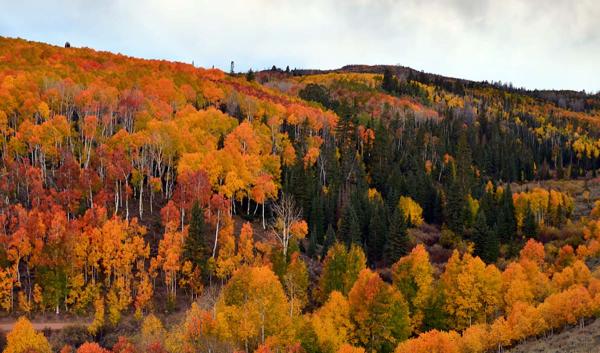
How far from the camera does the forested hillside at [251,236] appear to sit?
56.4m

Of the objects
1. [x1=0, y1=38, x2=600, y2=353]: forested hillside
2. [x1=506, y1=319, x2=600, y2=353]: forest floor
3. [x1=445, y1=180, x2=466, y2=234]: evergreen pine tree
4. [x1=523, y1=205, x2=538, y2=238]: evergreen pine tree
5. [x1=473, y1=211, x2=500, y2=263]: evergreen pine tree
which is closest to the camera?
[x1=506, y1=319, x2=600, y2=353]: forest floor

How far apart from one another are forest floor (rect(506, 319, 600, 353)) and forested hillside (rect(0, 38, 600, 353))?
1.54 meters

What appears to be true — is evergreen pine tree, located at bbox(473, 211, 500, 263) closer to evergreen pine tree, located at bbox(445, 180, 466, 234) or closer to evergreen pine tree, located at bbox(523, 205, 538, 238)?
evergreen pine tree, located at bbox(445, 180, 466, 234)

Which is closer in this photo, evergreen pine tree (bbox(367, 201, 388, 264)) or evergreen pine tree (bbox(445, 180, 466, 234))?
evergreen pine tree (bbox(367, 201, 388, 264))

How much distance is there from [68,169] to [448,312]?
185ft

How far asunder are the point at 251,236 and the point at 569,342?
45201mm

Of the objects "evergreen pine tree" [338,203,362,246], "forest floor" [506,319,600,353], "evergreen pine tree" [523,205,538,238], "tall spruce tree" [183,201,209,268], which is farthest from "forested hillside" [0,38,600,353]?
"forest floor" [506,319,600,353]

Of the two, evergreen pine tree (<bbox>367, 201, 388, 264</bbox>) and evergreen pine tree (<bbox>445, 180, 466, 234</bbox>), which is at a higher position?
evergreen pine tree (<bbox>445, 180, 466, 234</bbox>)

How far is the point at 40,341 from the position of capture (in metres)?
50.5

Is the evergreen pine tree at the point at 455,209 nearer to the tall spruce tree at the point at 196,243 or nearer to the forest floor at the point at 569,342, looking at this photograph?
the forest floor at the point at 569,342

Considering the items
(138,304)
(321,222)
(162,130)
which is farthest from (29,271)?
(321,222)

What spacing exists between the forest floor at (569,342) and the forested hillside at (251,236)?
154 cm

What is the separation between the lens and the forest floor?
46044mm

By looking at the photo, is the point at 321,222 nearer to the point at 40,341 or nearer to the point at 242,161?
the point at 242,161
